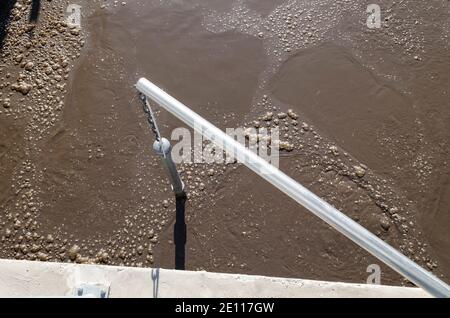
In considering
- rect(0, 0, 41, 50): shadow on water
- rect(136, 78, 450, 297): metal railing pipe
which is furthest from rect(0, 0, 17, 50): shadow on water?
rect(136, 78, 450, 297): metal railing pipe

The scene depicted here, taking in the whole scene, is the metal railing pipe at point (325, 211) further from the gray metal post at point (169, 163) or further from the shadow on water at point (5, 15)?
the shadow on water at point (5, 15)

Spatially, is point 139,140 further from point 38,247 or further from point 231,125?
point 38,247

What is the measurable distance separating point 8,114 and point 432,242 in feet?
12.6

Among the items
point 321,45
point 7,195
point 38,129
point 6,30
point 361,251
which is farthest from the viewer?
point 6,30

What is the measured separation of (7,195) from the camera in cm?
347

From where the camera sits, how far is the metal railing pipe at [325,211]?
1.89 m

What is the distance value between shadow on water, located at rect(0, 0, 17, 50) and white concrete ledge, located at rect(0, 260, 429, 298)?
280 centimetres

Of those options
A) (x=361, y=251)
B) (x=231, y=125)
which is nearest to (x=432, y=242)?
(x=361, y=251)

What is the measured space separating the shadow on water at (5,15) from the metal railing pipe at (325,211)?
2767 mm

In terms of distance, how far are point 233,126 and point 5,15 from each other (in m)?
2.80

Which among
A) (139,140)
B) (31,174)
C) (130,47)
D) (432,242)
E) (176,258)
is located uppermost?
(130,47)

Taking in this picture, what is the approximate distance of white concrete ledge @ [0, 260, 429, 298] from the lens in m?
2.31

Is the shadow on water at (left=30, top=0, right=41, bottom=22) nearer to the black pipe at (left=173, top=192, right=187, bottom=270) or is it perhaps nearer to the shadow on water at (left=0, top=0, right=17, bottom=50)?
the shadow on water at (left=0, top=0, right=17, bottom=50)
